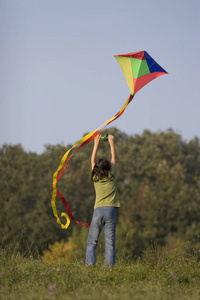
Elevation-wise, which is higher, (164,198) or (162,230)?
(164,198)

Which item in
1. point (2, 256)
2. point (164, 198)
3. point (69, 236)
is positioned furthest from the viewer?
point (164, 198)

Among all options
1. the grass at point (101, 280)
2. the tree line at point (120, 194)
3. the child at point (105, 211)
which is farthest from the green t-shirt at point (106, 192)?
the tree line at point (120, 194)

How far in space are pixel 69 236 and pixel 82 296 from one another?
1248 inches

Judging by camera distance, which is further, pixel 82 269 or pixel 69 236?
pixel 69 236

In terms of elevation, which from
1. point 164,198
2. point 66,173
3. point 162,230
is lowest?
point 162,230

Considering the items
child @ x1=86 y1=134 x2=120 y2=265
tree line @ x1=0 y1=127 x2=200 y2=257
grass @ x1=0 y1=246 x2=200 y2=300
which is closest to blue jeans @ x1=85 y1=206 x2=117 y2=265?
child @ x1=86 y1=134 x2=120 y2=265

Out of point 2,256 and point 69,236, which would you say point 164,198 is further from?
point 2,256

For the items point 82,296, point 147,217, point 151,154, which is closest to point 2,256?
point 82,296

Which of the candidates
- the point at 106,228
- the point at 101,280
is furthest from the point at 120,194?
the point at 101,280

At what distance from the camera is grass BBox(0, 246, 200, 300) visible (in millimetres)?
4766

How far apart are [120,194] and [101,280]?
3351 cm

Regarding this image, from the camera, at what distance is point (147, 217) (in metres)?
37.9

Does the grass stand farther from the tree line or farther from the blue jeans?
the tree line

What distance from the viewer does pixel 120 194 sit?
3884 centimetres
